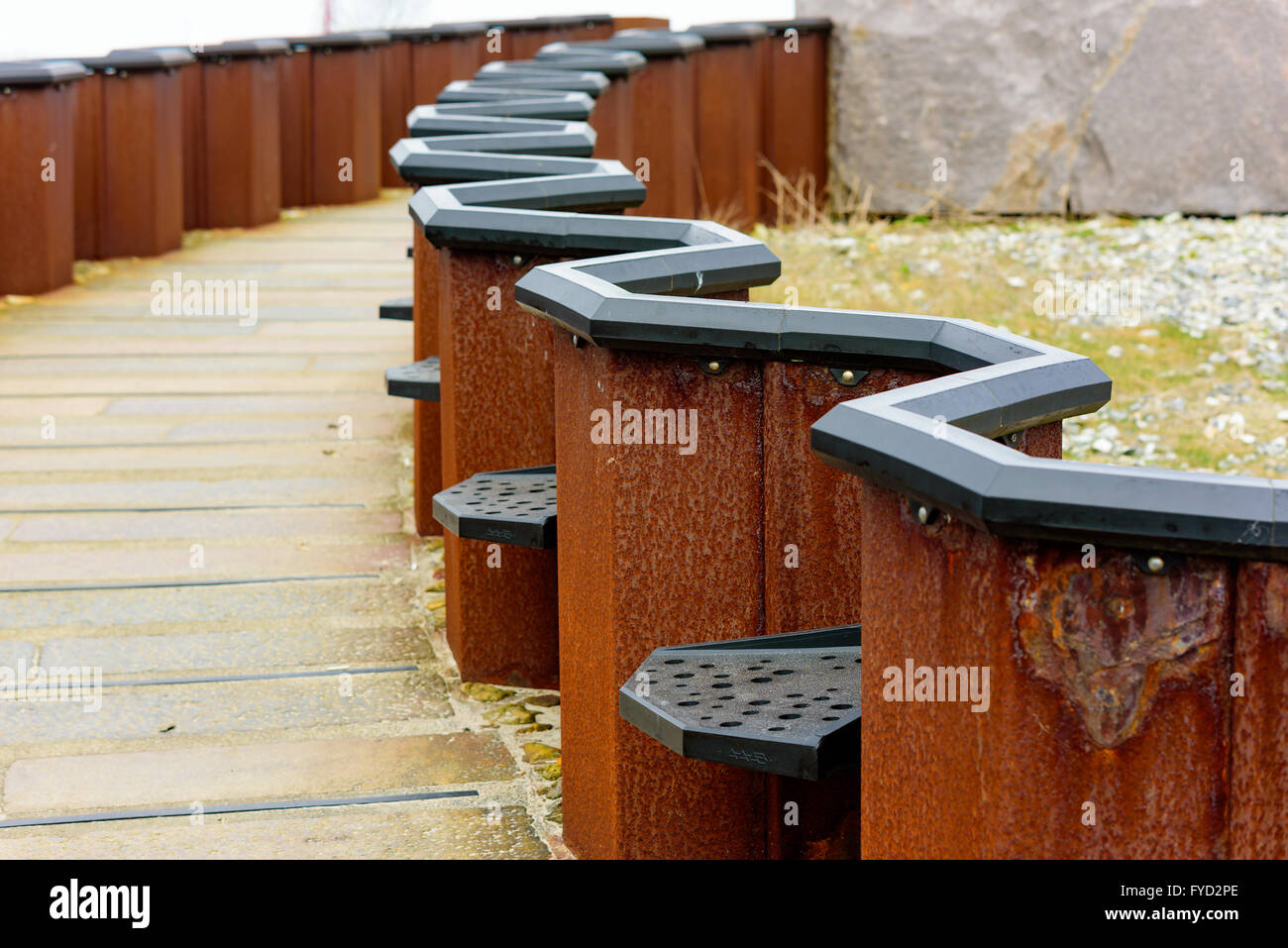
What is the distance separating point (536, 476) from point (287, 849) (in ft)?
3.81

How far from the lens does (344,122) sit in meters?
12.2

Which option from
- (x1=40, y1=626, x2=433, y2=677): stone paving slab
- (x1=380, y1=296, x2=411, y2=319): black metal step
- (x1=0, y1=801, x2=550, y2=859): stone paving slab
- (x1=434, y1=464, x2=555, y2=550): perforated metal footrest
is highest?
(x1=380, y1=296, x2=411, y2=319): black metal step

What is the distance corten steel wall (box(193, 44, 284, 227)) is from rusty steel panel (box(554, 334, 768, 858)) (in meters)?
8.28

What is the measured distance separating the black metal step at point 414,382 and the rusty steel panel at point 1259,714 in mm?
2966

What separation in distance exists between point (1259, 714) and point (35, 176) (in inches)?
298

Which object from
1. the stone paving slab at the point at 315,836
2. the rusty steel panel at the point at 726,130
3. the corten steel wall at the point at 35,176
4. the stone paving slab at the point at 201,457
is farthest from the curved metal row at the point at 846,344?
the rusty steel panel at the point at 726,130

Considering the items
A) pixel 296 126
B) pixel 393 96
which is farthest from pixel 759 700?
pixel 393 96

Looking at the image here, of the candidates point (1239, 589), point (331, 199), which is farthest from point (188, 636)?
point (331, 199)

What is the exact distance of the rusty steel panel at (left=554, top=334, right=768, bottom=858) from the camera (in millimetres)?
2824

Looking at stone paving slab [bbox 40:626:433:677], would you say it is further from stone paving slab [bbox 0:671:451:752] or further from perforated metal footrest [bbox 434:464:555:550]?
perforated metal footrest [bbox 434:464:555:550]

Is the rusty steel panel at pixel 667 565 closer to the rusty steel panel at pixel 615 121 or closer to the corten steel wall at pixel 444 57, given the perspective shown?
the rusty steel panel at pixel 615 121

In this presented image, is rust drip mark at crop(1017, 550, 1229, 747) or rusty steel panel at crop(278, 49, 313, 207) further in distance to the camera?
rusty steel panel at crop(278, 49, 313, 207)

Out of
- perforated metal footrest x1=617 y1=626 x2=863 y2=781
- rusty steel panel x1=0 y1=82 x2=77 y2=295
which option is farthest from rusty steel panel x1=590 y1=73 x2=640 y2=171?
perforated metal footrest x1=617 y1=626 x2=863 y2=781

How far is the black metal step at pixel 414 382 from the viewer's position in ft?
15.1
